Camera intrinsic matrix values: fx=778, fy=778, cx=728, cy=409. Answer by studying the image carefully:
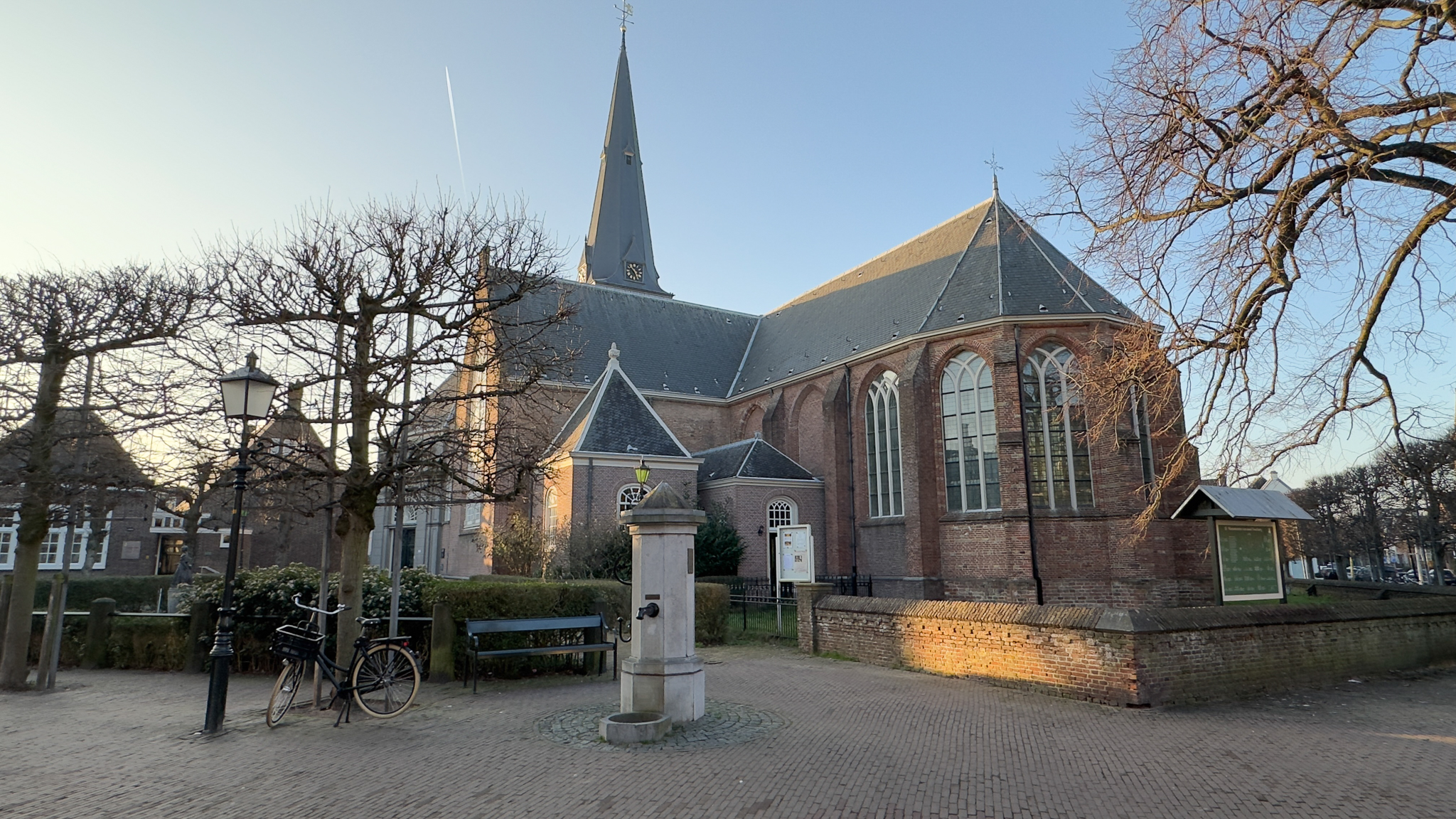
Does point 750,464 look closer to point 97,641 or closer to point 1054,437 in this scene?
point 1054,437

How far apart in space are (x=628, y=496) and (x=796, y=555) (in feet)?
34.6

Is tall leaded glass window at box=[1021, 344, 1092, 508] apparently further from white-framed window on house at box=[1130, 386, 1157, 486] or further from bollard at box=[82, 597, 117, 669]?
bollard at box=[82, 597, 117, 669]

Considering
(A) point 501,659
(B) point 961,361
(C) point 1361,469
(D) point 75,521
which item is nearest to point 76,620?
(D) point 75,521

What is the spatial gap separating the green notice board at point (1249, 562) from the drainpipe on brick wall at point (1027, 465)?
8422 millimetres

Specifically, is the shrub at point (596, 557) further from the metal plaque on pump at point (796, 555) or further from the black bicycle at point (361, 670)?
the black bicycle at point (361, 670)

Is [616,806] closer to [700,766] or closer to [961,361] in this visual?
[700,766]

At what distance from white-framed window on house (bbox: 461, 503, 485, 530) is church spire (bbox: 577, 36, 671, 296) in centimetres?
1563

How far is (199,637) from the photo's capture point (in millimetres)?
12758

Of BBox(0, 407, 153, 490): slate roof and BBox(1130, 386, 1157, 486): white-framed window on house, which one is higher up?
BBox(1130, 386, 1157, 486): white-framed window on house

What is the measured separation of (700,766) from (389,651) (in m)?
4.44

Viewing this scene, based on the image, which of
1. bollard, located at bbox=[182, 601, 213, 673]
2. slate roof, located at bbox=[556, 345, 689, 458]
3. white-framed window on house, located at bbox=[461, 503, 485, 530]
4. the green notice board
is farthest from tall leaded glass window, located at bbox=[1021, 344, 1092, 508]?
bollard, located at bbox=[182, 601, 213, 673]

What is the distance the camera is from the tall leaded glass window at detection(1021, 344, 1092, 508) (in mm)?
21625

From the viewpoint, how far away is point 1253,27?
25.2 feet

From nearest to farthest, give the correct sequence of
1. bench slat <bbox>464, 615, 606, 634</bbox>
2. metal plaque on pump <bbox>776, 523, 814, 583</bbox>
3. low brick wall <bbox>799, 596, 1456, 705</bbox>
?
low brick wall <bbox>799, 596, 1456, 705</bbox>
bench slat <bbox>464, 615, 606, 634</bbox>
metal plaque on pump <bbox>776, 523, 814, 583</bbox>
